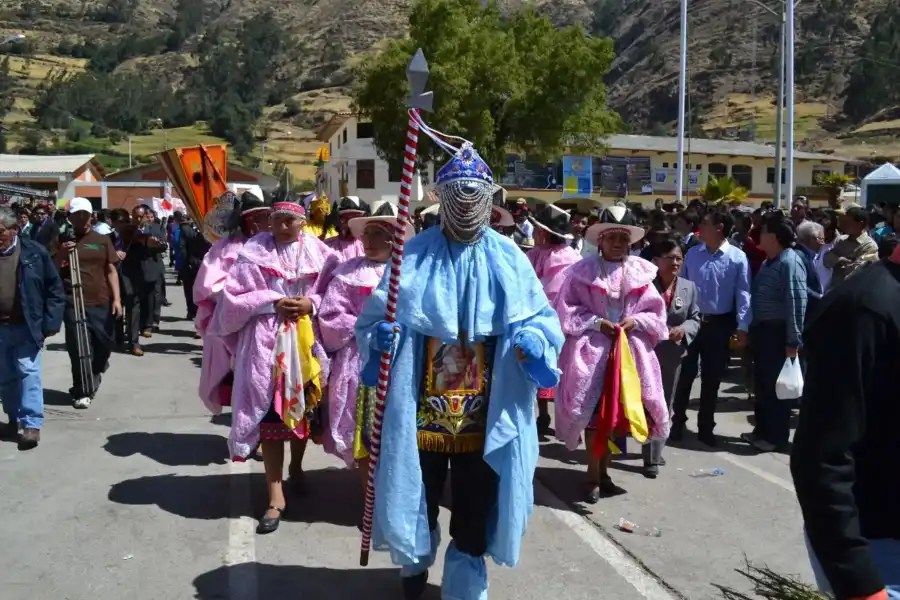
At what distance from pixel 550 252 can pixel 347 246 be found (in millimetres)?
2381

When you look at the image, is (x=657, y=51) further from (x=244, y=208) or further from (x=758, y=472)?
(x=244, y=208)

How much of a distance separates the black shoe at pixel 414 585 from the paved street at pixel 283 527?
16cm

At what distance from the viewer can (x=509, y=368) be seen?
4.30 metres

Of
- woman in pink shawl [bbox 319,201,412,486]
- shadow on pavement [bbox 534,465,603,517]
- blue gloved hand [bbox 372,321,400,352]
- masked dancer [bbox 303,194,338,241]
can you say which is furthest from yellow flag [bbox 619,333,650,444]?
masked dancer [bbox 303,194,338,241]

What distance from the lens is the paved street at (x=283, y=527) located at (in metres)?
4.96

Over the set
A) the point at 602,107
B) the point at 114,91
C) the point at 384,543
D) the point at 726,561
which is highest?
the point at 114,91

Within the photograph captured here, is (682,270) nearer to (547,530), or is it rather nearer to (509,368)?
(547,530)

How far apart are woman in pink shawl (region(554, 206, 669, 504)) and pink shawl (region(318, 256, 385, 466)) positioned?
1466 mm

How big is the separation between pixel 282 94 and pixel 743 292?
147 m

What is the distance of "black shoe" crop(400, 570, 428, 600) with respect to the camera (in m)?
4.59

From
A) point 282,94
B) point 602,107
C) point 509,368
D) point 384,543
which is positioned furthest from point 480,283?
point 282,94

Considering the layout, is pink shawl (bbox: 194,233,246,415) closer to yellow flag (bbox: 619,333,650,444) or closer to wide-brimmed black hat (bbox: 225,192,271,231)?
wide-brimmed black hat (bbox: 225,192,271,231)

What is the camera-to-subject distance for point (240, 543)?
5520 mm

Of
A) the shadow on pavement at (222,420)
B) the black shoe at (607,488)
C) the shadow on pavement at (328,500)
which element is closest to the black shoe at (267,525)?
the shadow on pavement at (328,500)
